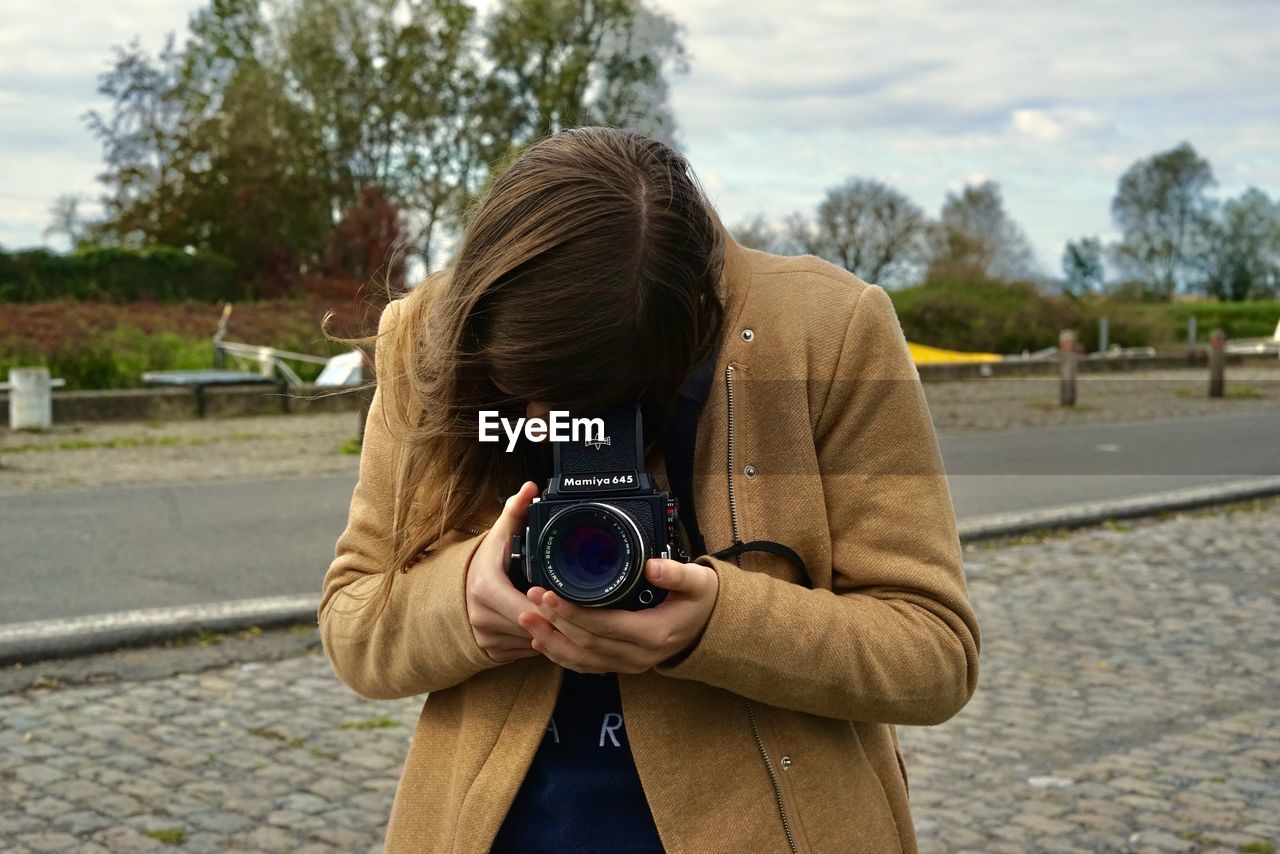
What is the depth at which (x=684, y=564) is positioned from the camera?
1.66 meters

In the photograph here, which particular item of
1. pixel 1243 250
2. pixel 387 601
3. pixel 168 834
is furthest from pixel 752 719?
pixel 1243 250

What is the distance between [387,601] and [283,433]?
52.8ft

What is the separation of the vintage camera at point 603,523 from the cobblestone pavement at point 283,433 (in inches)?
455

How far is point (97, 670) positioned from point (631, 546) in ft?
18.2

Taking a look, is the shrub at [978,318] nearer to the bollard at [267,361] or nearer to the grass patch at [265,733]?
the bollard at [267,361]

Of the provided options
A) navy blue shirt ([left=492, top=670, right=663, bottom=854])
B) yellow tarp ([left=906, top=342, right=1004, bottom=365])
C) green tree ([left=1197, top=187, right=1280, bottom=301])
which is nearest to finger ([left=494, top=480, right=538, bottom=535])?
navy blue shirt ([left=492, top=670, right=663, bottom=854])

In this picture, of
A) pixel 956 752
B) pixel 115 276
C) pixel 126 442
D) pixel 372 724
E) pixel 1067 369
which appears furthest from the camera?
pixel 115 276

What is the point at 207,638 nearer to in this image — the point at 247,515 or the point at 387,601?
the point at 247,515

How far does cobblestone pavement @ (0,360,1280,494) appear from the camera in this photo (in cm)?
1374

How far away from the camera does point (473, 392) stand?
70.3 inches

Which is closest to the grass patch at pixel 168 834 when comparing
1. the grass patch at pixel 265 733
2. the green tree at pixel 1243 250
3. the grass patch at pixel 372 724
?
the grass patch at pixel 265 733

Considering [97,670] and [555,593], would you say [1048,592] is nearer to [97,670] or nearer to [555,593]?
[97,670]

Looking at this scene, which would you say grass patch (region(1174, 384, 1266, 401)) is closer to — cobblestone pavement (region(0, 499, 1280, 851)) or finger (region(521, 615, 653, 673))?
cobblestone pavement (region(0, 499, 1280, 851))

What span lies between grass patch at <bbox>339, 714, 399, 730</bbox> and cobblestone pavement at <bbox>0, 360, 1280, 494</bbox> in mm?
7357
